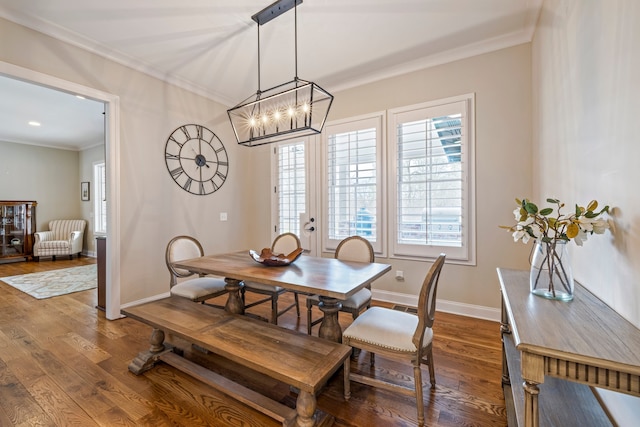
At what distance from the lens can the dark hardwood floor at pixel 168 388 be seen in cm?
158

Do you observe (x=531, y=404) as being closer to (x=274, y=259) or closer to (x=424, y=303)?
(x=424, y=303)

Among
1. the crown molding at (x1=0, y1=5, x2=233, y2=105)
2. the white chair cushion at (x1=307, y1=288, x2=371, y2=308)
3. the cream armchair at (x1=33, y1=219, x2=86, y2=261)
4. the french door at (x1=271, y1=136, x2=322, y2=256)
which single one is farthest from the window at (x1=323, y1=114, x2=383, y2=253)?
the cream armchair at (x1=33, y1=219, x2=86, y2=261)

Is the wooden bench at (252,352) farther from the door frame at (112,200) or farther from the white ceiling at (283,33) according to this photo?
the white ceiling at (283,33)

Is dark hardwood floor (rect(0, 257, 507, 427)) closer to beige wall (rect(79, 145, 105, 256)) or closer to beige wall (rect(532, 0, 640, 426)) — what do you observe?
beige wall (rect(532, 0, 640, 426))

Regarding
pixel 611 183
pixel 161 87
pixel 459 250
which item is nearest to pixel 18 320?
pixel 161 87

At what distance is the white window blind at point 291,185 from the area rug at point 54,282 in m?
3.22

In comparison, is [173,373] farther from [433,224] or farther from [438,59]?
[438,59]

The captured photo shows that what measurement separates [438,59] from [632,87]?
2383 mm

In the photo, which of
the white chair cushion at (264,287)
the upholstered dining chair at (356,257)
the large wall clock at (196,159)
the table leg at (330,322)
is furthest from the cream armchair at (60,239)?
the table leg at (330,322)

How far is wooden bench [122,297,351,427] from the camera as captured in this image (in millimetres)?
1403

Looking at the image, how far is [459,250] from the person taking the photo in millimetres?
3002

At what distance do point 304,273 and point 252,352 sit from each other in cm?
65

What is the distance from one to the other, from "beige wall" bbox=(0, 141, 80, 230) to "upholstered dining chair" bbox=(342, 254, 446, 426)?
8637 mm

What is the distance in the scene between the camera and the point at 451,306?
3084 millimetres
